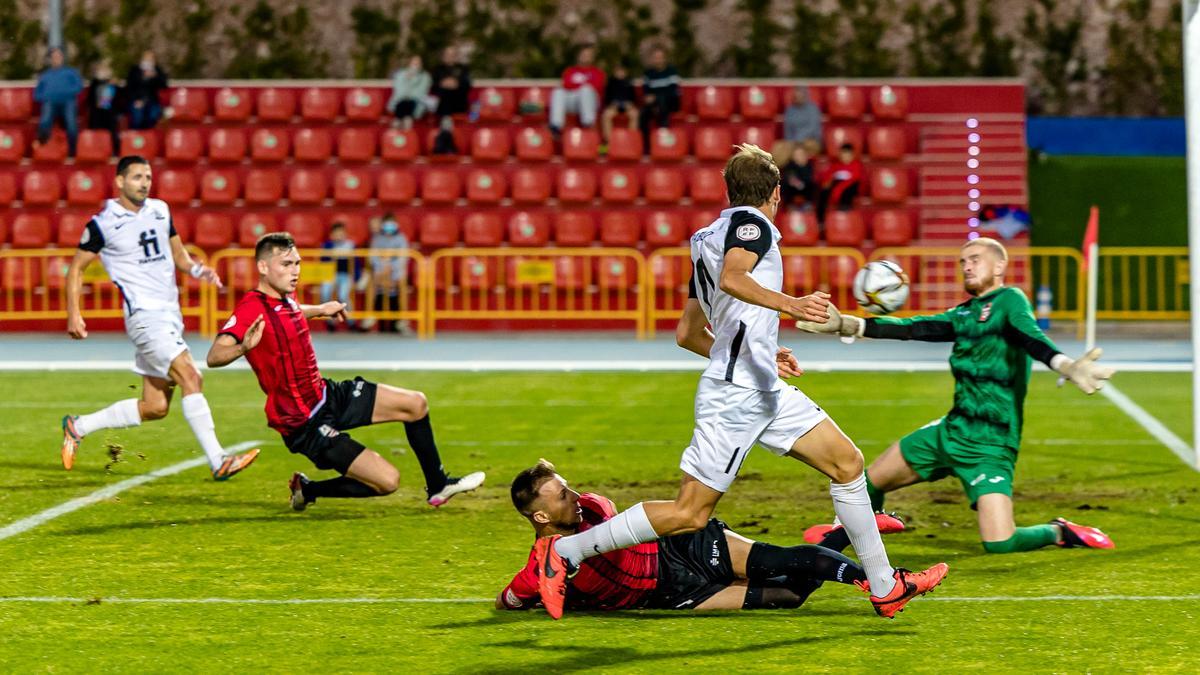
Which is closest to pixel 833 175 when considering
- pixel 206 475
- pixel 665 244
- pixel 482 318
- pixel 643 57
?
pixel 665 244

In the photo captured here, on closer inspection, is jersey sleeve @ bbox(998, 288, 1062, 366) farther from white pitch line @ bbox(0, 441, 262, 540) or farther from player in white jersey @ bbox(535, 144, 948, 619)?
white pitch line @ bbox(0, 441, 262, 540)

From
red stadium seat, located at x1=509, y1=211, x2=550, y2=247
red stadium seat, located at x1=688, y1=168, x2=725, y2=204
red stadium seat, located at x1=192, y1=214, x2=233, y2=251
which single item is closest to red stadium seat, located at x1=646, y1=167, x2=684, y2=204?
red stadium seat, located at x1=688, y1=168, x2=725, y2=204

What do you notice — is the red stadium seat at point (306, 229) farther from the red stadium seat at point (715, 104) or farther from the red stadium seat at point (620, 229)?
the red stadium seat at point (715, 104)

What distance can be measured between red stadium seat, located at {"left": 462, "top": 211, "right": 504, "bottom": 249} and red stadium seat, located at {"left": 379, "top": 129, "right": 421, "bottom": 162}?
1.76 m

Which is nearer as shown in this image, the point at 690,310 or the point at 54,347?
the point at 690,310

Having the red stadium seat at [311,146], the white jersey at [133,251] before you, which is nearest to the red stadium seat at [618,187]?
the red stadium seat at [311,146]

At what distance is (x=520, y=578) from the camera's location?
6125 mm

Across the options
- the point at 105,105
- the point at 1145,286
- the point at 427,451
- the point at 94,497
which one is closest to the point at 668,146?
the point at 1145,286

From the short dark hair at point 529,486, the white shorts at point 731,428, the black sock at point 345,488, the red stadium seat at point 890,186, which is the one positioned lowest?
the black sock at point 345,488

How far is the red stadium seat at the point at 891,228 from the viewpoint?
23891 millimetres

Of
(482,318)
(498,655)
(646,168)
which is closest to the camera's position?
(498,655)

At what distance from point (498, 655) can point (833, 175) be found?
1917 centimetres

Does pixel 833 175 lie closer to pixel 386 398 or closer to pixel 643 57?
pixel 643 57

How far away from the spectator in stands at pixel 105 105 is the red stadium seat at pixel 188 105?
89 cm
